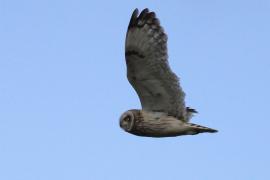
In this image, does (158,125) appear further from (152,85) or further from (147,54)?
(147,54)

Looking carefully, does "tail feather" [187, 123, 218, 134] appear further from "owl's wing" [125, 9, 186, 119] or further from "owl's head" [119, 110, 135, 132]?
"owl's head" [119, 110, 135, 132]

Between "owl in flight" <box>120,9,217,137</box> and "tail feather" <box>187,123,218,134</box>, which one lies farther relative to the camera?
"tail feather" <box>187,123,218,134</box>

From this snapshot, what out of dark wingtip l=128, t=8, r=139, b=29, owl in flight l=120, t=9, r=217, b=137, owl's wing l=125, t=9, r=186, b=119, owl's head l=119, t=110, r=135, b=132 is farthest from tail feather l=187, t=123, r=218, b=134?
dark wingtip l=128, t=8, r=139, b=29

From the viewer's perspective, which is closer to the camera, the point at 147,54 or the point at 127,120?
the point at 147,54

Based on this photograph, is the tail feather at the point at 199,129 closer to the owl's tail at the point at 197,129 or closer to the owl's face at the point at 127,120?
the owl's tail at the point at 197,129

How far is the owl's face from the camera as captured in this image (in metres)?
15.0

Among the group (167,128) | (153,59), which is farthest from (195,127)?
(153,59)

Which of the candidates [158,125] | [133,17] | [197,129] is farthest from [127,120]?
[133,17]

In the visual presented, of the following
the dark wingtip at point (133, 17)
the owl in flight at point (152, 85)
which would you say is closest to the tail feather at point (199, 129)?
the owl in flight at point (152, 85)

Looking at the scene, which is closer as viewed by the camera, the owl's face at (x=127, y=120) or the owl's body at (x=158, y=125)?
the owl's body at (x=158, y=125)

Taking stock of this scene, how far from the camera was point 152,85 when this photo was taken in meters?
14.8

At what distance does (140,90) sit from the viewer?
14.9 metres

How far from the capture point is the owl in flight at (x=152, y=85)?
14.6m

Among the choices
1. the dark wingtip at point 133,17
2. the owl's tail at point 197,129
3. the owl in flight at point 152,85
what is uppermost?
the dark wingtip at point 133,17
